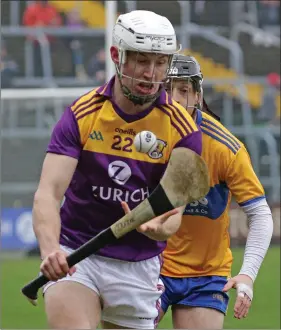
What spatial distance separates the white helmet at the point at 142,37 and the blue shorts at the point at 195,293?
121 centimetres

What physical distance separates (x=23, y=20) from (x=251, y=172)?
772cm

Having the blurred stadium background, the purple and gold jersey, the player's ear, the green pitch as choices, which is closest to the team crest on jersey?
the purple and gold jersey

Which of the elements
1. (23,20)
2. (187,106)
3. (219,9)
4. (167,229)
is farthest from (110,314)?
(219,9)

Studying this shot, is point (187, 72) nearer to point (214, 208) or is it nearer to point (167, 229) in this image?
point (214, 208)

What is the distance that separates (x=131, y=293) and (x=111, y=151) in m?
0.61

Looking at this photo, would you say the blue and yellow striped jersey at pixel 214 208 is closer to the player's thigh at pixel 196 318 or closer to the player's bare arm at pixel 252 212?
the player's bare arm at pixel 252 212

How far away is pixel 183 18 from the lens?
13.0 meters

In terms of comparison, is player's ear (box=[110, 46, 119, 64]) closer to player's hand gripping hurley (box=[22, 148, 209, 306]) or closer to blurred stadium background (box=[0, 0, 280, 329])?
player's hand gripping hurley (box=[22, 148, 209, 306])

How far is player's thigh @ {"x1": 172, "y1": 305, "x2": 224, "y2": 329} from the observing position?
17.6 feet

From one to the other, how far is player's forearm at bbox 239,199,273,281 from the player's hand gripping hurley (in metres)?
0.93

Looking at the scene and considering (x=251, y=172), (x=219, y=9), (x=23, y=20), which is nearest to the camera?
(x=251, y=172)

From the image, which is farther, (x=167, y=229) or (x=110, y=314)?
(x=110, y=314)

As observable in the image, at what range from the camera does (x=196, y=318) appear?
17.8ft

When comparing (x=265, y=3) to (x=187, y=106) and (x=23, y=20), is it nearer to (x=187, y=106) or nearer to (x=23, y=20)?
(x=23, y=20)
